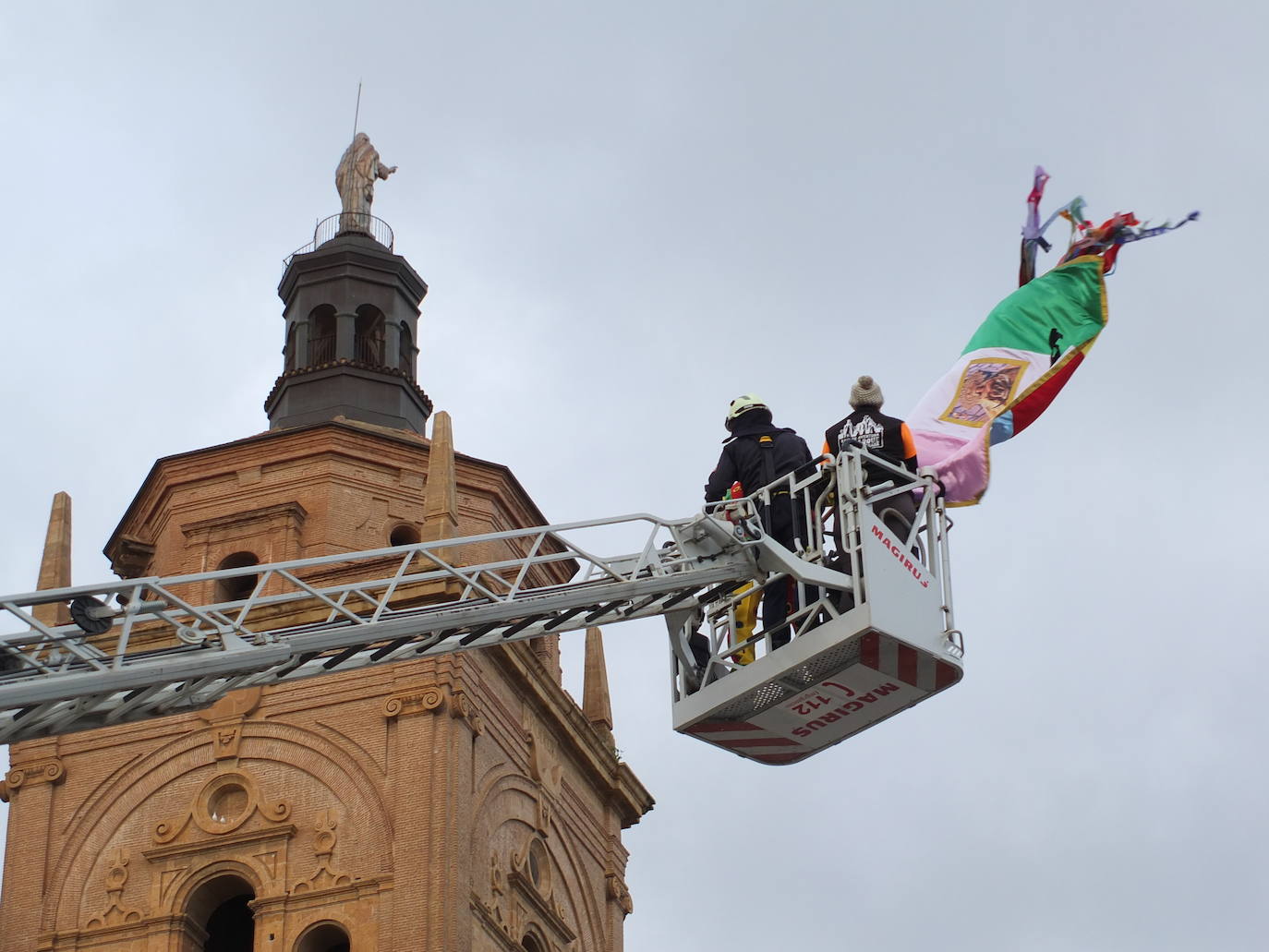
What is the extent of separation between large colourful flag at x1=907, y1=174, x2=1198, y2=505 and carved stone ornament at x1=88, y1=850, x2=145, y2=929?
18.2 meters

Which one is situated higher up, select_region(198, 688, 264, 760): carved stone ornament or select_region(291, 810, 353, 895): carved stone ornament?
select_region(198, 688, 264, 760): carved stone ornament

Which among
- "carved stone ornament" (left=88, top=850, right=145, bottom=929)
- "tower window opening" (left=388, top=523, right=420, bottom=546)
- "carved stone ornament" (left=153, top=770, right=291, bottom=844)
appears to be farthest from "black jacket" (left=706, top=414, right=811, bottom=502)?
"tower window opening" (left=388, top=523, right=420, bottom=546)

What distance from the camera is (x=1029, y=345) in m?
33.2

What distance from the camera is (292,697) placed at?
1828 inches

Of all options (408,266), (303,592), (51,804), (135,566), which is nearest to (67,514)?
(135,566)

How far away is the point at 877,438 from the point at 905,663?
2.54 metres

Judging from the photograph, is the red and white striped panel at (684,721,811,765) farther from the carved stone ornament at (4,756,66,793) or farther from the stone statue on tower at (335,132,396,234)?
the stone statue on tower at (335,132,396,234)

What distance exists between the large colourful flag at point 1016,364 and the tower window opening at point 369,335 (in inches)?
881

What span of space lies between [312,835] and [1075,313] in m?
16.9

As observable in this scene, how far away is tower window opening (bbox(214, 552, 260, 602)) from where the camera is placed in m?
49.0

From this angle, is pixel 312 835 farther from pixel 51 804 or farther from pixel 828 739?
pixel 828 739

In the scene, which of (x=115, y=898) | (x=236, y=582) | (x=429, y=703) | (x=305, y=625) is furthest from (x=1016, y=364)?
(x=236, y=582)

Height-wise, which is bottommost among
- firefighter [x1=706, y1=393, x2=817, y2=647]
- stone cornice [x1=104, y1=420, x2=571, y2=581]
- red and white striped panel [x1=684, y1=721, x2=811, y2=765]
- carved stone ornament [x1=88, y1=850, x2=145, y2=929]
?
red and white striped panel [x1=684, y1=721, x2=811, y2=765]

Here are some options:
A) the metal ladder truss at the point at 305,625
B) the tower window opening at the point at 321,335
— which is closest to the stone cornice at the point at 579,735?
the tower window opening at the point at 321,335
